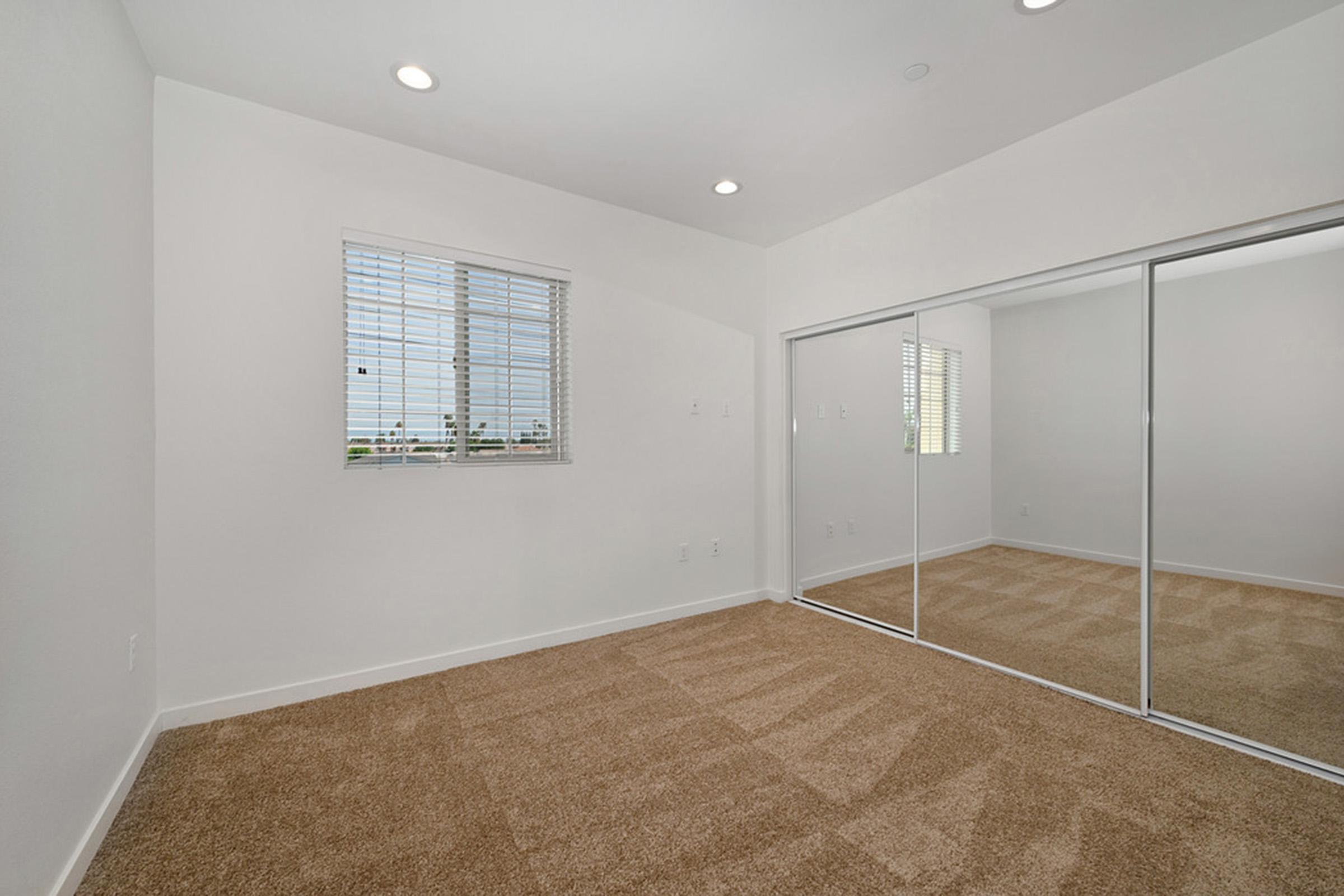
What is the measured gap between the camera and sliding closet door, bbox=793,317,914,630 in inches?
137

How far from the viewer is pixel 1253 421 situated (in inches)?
87.0

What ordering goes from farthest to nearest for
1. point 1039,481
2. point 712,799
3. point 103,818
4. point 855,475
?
1. point 855,475
2. point 1039,481
3. point 712,799
4. point 103,818

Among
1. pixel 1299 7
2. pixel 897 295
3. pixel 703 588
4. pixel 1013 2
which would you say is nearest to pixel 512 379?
pixel 703 588

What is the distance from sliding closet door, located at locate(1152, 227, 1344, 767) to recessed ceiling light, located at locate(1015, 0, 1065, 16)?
123cm

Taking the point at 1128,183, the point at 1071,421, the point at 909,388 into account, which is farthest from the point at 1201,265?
the point at 909,388

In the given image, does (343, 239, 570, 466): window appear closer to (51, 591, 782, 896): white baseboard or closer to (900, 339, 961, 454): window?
(51, 591, 782, 896): white baseboard

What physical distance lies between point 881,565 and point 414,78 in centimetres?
374

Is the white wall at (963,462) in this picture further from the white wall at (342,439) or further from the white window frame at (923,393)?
the white wall at (342,439)

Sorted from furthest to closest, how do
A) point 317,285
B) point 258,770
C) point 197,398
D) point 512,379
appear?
1. point 512,379
2. point 317,285
3. point 197,398
4. point 258,770

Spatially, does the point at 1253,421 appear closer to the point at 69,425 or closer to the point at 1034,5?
the point at 1034,5

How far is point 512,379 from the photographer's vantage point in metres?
3.18

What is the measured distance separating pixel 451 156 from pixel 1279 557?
4.28 m

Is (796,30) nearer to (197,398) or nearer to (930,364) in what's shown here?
(930,364)

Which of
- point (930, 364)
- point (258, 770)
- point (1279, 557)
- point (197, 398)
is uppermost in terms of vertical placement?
point (930, 364)
